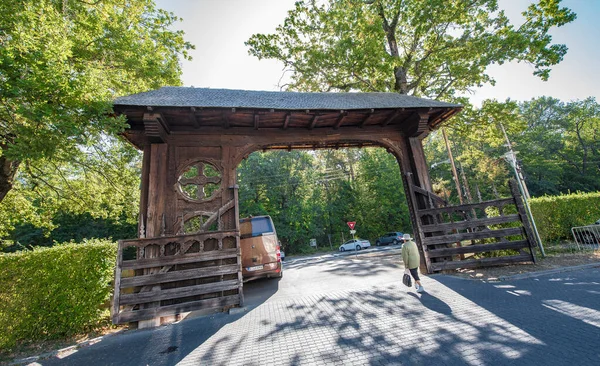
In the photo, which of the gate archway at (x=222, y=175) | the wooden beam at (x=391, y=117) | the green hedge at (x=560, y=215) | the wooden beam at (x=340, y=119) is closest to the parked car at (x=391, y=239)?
the green hedge at (x=560, y=215)

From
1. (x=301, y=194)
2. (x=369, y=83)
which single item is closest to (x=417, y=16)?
(x=369, y=83)

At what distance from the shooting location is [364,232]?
32.6 metres

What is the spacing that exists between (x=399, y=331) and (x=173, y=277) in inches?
178

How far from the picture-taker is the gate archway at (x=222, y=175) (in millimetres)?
5137

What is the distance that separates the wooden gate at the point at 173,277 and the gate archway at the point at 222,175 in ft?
0.07

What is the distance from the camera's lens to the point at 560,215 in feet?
35.8

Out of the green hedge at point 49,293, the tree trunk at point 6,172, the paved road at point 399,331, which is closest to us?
the paved road at point 399,331

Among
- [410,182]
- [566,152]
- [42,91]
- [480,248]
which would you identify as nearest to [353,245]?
[410,182]

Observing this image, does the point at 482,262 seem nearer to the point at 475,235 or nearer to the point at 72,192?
the point at 475,235

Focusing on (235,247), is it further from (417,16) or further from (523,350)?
(417,16)

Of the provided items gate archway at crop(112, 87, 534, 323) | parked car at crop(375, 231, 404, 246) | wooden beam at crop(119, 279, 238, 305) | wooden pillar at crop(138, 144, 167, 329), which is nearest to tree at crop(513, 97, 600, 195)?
parked car at crop(375, 231, 404, 246)

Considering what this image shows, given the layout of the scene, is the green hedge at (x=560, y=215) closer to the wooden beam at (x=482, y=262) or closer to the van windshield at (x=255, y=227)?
the wooden beam at (x=482, y=262)

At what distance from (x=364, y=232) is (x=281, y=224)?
11788 millimetres

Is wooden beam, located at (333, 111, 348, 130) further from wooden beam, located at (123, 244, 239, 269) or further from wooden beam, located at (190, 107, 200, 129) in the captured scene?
wooden beam, located at (123, 244, 239, 269)
